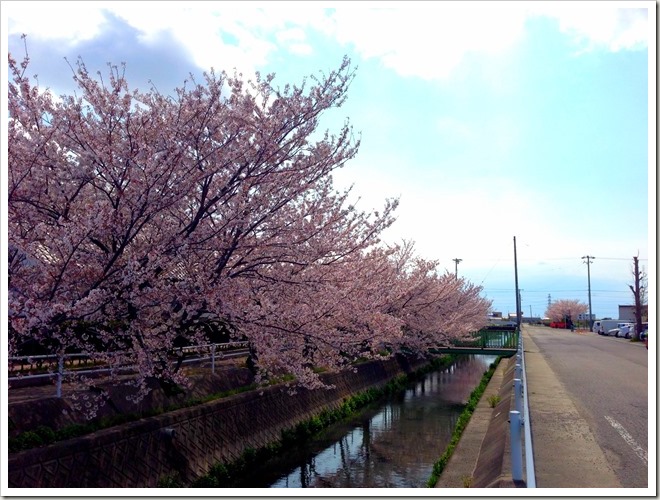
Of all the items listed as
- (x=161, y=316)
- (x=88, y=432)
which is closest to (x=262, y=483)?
(x=88, y=432)

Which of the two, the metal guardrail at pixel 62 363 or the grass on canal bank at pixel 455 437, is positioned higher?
the metal guardrail at pixel 62 363

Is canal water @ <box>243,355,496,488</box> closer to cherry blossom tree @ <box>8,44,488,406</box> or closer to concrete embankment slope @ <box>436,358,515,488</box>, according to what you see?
concrete embankment slope @ <box>436,358,515,488</box>

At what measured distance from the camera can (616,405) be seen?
39.3 feet

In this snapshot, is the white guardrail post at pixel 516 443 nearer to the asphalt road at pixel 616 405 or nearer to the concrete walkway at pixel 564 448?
the concrete walkway at pixel 564 448

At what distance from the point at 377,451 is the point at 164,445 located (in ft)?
21.6

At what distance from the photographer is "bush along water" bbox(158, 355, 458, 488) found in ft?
35.5

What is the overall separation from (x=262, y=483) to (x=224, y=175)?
22.4 feet

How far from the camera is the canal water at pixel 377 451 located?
12133 millimetres

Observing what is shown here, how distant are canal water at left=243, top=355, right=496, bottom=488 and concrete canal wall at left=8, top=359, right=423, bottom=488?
3.13ft

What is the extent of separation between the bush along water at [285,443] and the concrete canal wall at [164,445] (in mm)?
152

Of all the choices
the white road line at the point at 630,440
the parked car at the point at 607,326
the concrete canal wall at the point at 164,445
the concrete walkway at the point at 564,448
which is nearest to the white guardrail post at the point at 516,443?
the concrete walkway at the point at 564,448

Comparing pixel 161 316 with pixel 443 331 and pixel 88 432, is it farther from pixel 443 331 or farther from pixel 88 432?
pixel 443 331

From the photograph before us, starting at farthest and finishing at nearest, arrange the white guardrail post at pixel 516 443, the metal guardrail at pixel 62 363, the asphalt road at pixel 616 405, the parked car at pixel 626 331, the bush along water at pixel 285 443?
the parked car at pixel 626 331, the bush along water at pixel 285 443, the metal guardrail at pixel 62 363, the asphalt road at pixel 616 405, the white guardrail post at pixel 516 443

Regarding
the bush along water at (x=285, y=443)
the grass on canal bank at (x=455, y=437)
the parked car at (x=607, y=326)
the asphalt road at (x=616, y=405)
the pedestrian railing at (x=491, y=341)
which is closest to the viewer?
the asphalt road at (x=616, y=405)
